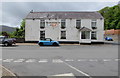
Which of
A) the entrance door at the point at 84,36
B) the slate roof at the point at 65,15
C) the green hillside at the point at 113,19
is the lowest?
the entrance door at the point at 84,36

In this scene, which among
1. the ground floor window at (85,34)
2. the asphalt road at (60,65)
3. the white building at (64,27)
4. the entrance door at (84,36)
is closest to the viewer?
the asphalt road at (60,65)

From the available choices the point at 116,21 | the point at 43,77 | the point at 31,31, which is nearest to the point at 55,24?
the point at 31,31

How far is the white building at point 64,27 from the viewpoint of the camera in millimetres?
27359

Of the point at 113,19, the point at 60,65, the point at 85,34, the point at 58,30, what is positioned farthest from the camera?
the point at 113,19

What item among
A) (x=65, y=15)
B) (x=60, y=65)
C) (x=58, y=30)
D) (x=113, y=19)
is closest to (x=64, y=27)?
(x=58, y=30)

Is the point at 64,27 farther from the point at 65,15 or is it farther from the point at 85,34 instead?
the point at 85,34

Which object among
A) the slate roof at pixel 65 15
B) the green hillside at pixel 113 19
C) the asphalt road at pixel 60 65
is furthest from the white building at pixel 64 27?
the green hillside at pixel 113 19

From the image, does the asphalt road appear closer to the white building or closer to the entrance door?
the entrance door

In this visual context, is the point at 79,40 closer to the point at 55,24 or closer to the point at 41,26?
the point at 55,24

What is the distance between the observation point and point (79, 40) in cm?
2703

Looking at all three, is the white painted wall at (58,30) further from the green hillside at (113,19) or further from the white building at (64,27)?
the green hillside at (113,19)

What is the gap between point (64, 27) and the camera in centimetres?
2753

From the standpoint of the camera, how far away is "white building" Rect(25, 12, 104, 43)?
27359mm

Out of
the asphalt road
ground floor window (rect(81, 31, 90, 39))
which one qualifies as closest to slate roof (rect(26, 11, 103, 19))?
ground floor window (rect(81, 31, 90, 39))
